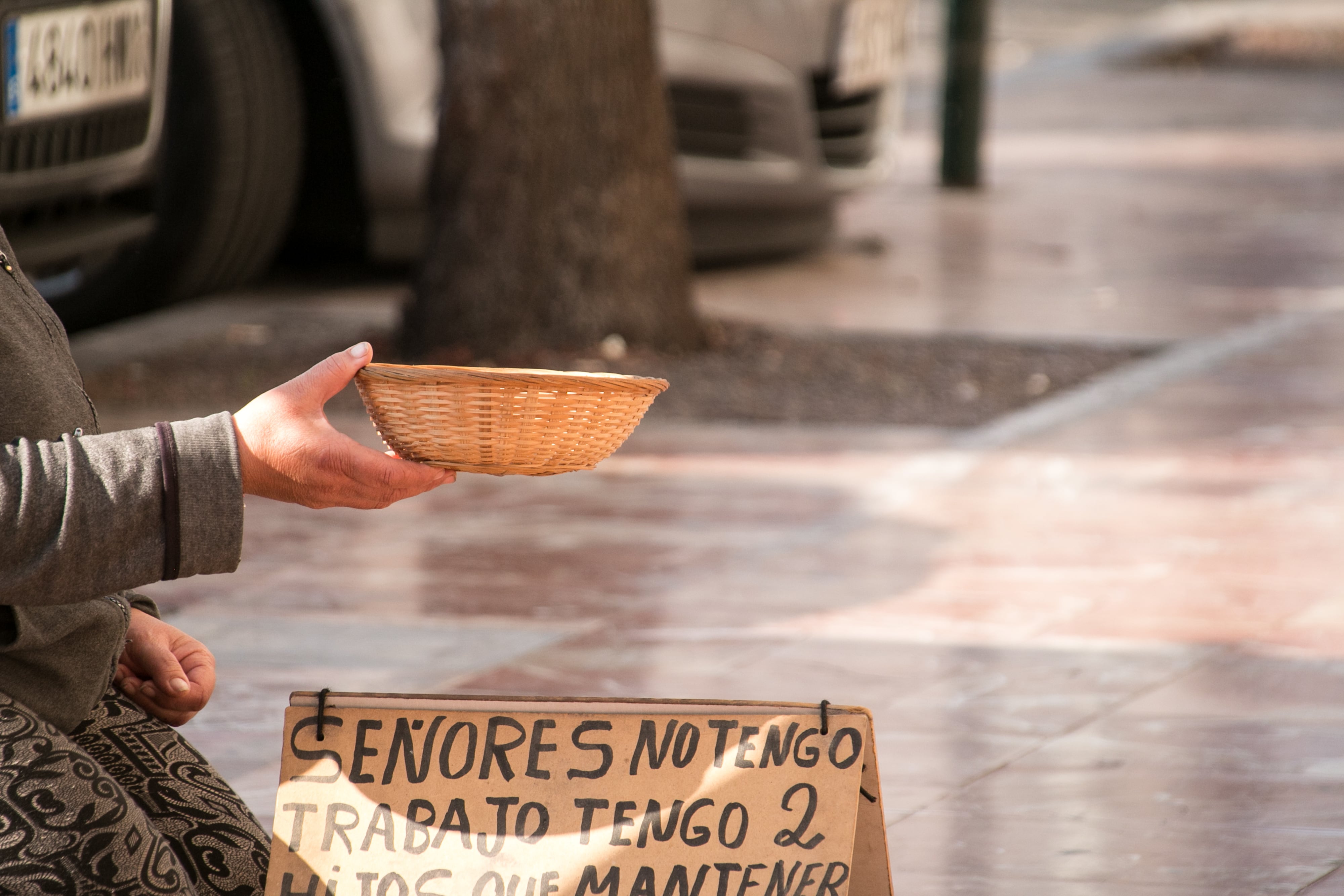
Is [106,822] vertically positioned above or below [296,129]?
above

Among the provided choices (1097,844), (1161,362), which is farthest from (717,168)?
(1097,844)

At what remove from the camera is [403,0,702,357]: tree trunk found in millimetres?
6492

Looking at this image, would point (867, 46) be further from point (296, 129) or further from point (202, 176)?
point (202, 176)

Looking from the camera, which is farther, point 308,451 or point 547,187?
point 547,187

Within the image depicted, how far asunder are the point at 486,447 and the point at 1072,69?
1927 cm

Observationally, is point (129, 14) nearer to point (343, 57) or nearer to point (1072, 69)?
point (343, 57)

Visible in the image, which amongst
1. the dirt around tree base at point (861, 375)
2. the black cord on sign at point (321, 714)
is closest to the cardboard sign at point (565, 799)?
the black cord on sign at point (321, 714)

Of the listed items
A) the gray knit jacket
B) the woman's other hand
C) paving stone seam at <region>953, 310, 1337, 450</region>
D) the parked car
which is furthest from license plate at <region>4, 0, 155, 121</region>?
the gray knit jacket

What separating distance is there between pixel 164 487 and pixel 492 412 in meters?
0.32

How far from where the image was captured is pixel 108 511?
172 cm

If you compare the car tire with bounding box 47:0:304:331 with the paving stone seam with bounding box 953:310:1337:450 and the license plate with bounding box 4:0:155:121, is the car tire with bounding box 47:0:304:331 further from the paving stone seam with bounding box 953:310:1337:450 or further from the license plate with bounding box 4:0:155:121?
the paving stone seam with bounding box 953:310:1337:450

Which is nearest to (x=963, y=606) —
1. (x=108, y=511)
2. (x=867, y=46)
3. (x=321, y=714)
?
(x=321, y=714)

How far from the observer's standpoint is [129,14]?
5.00 m

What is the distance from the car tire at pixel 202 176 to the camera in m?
6.51
